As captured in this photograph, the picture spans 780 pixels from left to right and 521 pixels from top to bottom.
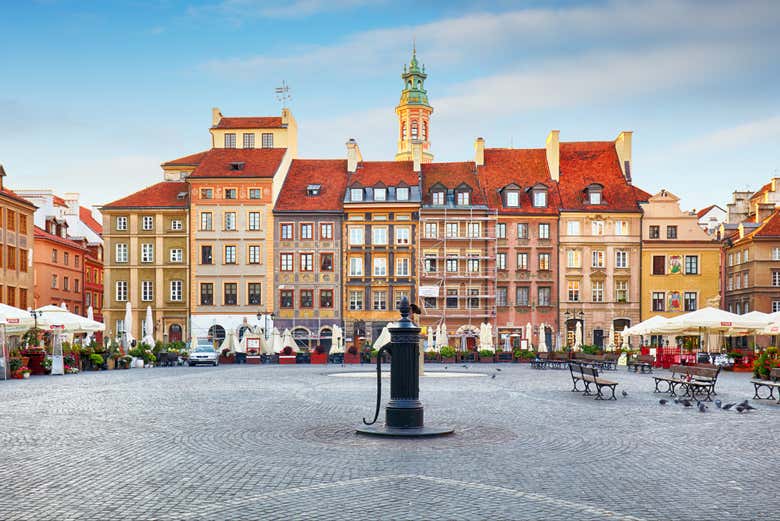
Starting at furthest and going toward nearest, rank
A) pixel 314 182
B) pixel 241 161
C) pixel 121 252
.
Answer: pixel 314 182 → pixel 241 161 → pixel 121 252

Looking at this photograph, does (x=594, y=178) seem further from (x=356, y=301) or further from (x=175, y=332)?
(x=175, y=332)

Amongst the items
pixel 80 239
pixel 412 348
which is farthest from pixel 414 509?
pixel 80 239

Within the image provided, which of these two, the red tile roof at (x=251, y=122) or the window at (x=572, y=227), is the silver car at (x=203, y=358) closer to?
the red tile roof at (x=251, y=122)

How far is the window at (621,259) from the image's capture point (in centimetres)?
6294

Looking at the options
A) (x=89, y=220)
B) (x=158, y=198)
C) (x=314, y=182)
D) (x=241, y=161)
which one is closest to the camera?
(x=241, y=161)

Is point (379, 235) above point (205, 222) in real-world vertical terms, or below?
→ below

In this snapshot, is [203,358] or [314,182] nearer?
[203,358]

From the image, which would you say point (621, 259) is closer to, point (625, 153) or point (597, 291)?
point (597, 291)

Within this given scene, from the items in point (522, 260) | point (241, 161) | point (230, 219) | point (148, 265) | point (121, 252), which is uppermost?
point (241, 161)

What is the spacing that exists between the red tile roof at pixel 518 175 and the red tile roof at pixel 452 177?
68 centimetres

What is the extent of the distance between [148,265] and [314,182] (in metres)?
13.4

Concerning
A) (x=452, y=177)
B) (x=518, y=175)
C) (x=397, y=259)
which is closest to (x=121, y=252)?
(x=397, y=259)

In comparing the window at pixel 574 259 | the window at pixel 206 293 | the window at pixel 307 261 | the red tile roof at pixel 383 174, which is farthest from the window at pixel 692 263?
the window at pixel 206 293

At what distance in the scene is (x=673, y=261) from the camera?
62.8 meters
